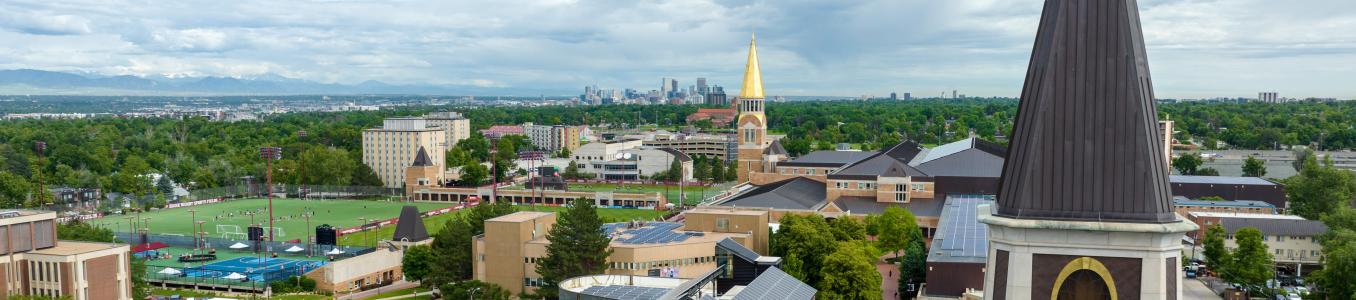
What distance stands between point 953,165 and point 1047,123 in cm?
6639

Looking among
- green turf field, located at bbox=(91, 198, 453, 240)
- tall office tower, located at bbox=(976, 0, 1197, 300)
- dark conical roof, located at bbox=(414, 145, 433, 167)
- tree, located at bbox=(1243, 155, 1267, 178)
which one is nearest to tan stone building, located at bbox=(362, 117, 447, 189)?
dark conical roof, located at bbox=(414, 145, 433, 167)

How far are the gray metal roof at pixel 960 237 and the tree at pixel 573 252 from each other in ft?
49.5

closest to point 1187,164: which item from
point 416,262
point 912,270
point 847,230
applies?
point 847,230

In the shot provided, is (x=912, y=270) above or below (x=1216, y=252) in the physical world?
below

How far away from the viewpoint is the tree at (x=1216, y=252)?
51.6 meters

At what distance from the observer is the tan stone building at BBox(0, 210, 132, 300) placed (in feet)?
137

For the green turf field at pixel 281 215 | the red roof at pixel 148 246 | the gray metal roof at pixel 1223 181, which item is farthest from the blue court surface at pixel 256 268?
the gray metal roof at pixel 1223 181

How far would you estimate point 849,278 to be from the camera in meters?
45.7

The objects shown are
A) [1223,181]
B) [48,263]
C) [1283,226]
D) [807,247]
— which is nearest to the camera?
[48,263]

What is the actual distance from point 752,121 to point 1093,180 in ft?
282

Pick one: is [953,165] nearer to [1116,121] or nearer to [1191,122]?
[1116,121]

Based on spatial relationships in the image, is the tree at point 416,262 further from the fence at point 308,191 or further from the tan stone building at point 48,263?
the fence at point 308,191

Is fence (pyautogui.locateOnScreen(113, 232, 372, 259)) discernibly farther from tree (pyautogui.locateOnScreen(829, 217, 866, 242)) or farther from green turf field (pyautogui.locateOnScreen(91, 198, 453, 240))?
tree (pyautogui.locateOnScreen(829, 217, 866, 242))

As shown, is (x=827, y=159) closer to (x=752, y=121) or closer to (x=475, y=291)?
(x=752, y=121)
